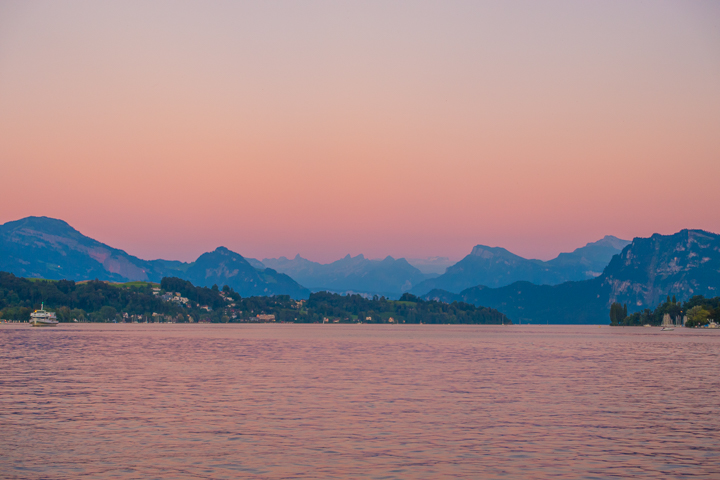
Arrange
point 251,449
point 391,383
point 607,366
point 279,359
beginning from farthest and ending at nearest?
point 279,359, point 607,366, point 391,383, point 251,449

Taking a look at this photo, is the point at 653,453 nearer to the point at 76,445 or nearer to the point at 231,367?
the point at 76,445

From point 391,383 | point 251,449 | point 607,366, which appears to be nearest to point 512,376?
point 391,383

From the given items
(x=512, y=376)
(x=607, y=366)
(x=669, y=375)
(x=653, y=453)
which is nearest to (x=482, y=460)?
(x=653, y=453)

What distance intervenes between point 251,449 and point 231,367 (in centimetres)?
5747

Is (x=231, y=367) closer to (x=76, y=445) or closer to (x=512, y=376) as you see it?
(x=512, y=376)

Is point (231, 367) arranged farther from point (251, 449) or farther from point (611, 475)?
point (611, 475)

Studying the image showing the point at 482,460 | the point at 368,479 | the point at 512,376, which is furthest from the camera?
the point at 512,376

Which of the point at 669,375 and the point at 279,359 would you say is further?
the point at 279,359

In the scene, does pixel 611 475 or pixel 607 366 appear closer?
pixel 611 475

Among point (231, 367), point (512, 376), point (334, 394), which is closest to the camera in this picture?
point (334, 394)

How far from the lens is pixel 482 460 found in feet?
111

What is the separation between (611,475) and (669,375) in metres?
58.2

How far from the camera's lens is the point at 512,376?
80750 millimetres

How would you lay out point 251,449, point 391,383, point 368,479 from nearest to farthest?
point 368,479, point 251,449, point 391,383
